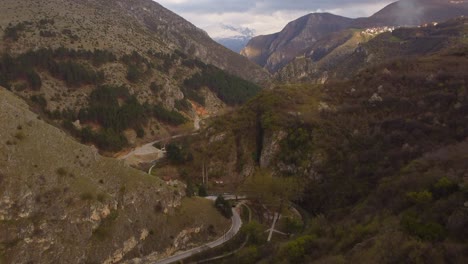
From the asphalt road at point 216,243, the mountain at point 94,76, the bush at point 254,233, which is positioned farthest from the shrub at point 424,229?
the mountain at point 94,76

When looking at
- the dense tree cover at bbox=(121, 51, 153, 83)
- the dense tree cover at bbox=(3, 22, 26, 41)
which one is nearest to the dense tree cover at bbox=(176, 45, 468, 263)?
the dense tree cover at bbox=(121, 51, 153, 83)

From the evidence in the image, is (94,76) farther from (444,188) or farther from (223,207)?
(444,188)

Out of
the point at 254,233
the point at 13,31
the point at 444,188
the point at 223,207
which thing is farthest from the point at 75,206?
the point at 13,31

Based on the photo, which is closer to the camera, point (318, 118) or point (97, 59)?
point (318, 118)

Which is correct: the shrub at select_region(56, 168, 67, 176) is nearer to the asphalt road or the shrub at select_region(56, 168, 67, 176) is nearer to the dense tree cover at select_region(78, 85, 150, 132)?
the asphalt road

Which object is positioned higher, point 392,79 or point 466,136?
point 392,79

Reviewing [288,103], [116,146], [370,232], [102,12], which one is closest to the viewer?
[370,232]

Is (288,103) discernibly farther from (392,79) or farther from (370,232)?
(370,232)

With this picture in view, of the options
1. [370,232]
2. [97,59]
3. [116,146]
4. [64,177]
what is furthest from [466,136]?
[97,59]
